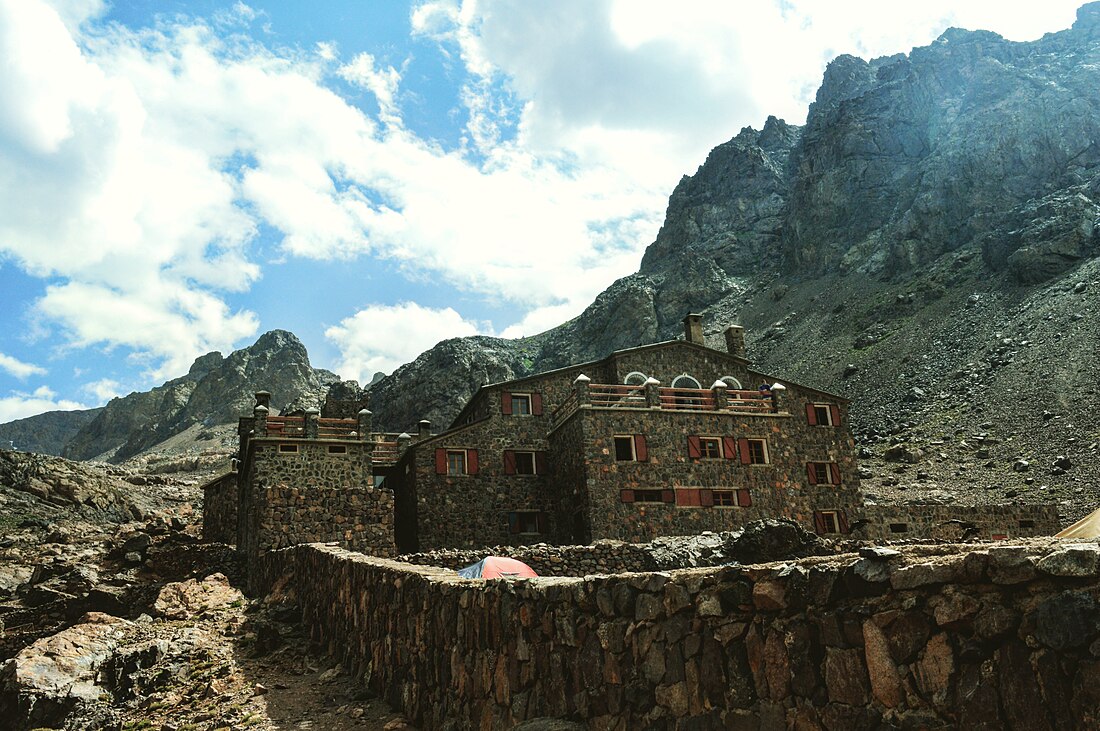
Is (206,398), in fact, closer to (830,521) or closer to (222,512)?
(222,512)

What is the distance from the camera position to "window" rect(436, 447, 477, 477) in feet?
113

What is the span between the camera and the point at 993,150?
103938 millimetres

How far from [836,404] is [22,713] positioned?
3542 centimetres

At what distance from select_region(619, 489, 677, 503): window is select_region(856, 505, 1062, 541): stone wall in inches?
383

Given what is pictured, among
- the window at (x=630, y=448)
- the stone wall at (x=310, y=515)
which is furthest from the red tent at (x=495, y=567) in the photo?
the window at (x=630, y=448)

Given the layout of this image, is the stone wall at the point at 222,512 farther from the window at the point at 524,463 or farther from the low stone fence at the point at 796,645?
the low stone fence at the point at 796,645

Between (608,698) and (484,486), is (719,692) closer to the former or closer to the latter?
(608,698)

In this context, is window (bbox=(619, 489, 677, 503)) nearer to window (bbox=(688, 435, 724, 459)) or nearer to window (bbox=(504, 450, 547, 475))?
window (bbox=(688, 435, 724, 459))

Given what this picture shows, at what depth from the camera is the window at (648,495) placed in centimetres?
3198

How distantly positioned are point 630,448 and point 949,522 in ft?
53.5

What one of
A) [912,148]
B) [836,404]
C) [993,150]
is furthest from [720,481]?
[912,148]

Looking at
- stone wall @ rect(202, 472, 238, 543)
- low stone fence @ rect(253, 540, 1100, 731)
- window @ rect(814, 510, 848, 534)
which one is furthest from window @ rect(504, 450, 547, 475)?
low stone fence @ rect(253, 540, 1100, 731)

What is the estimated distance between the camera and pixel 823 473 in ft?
118

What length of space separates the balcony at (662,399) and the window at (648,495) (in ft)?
12.3
